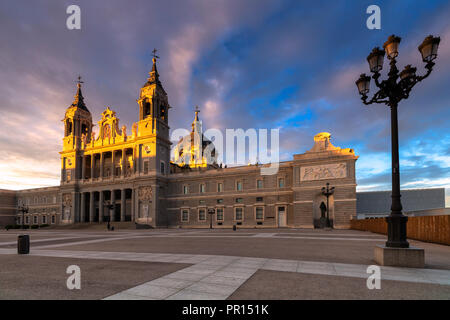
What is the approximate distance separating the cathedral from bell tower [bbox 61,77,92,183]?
0.76ft

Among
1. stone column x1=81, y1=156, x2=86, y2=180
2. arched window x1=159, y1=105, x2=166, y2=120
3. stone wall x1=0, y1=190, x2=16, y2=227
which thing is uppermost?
arched window x1=159, y1=105, x2=166, y2=120

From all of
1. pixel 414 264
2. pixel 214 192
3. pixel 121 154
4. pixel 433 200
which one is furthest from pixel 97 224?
pixel 433 200

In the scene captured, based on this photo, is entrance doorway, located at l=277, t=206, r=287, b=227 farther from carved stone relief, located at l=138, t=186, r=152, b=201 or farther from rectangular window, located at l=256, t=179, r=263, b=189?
carved stone relief, located at l=138, t=186, r=152, b=201

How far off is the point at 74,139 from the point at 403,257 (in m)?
66.5

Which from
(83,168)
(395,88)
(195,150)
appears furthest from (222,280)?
(195,150)

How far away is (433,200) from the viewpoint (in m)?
66.9

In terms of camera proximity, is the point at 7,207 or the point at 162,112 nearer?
the point at 162,112

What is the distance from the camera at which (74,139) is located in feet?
197

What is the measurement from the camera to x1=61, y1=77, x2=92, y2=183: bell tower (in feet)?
194

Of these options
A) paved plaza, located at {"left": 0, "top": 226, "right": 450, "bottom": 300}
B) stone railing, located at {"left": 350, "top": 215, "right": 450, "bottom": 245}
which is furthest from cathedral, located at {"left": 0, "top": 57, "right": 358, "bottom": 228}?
paved plaza, located at {"left": 0, "top": 226, "right": 450, "bottom": 300}

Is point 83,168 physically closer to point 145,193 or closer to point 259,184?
point 145,193

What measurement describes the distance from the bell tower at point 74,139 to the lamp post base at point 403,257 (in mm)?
63188

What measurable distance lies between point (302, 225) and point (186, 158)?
47.2m
